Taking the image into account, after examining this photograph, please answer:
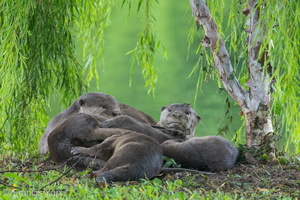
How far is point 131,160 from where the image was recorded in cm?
434

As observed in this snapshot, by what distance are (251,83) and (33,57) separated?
2408 millimetres

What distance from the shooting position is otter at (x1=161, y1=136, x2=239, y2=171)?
199 inches

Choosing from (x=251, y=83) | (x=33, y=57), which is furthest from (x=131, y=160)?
(x=33, y=57)

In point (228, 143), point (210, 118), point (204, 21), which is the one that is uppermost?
point (204, 21)

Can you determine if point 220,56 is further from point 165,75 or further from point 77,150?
point 165,75

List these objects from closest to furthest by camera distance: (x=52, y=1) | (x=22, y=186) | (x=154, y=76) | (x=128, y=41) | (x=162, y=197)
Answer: (x=162, y=197) < (x=22, y=186) < (x=52, y=1) < (x=154, y=76) < (x=128, y=41)

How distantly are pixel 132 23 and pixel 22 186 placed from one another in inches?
632

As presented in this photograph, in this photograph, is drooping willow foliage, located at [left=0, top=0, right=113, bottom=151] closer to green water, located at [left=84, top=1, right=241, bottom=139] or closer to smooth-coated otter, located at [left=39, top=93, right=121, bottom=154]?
smooth-coated otter, located at [left=39, top=93, right=121, bottom=154]

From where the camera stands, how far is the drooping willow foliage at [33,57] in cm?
605

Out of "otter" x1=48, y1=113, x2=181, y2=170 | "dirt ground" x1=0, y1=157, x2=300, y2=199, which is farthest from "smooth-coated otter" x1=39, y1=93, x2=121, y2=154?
"dirt ground" x1=0, y1=157, x2=300, y2=199

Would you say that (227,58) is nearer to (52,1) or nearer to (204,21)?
(204,21)

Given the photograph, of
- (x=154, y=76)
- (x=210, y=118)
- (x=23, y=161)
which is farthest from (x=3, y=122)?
(x=210, y=118)

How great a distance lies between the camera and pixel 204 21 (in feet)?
19.0

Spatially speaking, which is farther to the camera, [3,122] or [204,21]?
[3,122]
